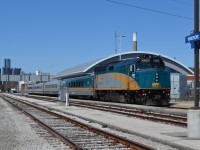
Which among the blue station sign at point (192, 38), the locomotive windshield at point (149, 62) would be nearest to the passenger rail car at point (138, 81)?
the locomotive windshield at point (149, 62)

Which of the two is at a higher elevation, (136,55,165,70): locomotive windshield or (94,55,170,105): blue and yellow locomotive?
(136,55,165,70): locomotive windshield

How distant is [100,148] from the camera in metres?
10.5

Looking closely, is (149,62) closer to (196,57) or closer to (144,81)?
(144,81)

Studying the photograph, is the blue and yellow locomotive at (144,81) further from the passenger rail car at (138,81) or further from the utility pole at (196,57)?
the utility pole at (196,57)

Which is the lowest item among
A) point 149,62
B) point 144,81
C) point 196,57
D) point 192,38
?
point 144,81

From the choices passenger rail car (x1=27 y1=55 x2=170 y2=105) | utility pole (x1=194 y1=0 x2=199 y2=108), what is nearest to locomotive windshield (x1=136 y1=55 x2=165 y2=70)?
passenger rail car (x1=27 y1=55 x2=170 y2=105)

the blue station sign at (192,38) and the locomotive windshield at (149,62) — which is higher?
the locomotive windshield at (149,62)

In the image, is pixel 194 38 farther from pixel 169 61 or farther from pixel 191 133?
pixel 169 61

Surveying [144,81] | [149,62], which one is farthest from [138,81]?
[149,62]

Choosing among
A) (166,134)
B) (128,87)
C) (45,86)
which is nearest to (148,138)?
(166,134)

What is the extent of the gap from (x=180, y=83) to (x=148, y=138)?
119ft

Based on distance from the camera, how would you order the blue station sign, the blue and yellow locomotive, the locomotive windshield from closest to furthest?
1. the blue station sign
2. the blue and yellow locomotive
3. the locomotive windshield

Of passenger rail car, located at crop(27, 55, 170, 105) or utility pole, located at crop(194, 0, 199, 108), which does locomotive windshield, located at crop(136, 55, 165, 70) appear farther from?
utility pole, located at crop(194, 0, 199, 108)

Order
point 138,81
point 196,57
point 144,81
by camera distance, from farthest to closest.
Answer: point 138,81
point 144,81
point 196,57
